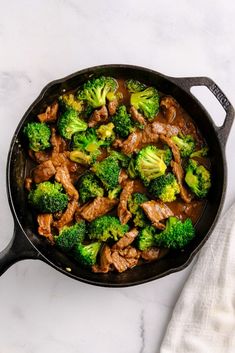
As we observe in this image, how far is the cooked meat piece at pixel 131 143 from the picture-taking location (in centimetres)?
344

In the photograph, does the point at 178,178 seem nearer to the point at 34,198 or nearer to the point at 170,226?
the point at 170,226

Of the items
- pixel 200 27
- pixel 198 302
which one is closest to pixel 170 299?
pixel 198 302

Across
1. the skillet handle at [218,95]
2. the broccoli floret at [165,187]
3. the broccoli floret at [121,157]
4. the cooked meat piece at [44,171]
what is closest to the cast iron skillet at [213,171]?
the skillet handle at [218,95]

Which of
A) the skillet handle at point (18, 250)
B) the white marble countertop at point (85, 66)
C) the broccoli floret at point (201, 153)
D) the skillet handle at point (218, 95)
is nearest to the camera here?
the skillet handle at point (18, 250)

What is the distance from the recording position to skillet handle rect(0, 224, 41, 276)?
319cm

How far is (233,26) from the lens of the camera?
3.77m

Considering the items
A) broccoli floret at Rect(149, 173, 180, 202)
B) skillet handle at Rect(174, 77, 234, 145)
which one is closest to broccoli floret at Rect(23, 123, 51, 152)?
broccoli floret at Rect(149, 173, 180, 202)

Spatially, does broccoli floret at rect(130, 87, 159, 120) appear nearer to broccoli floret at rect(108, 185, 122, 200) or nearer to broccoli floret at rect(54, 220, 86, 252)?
broccoli floret at rect(108, 185, 122, 200)

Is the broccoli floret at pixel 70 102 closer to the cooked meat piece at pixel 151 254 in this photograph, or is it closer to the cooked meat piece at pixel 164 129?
the cooked meat piece at pixel 164 129

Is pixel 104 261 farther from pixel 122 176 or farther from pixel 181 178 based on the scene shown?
pixel 181 178

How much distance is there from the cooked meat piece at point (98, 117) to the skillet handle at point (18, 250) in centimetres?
66

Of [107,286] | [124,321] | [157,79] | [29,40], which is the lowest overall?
[124,321]

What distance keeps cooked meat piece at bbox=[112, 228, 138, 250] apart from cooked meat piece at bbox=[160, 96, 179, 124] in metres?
0.61

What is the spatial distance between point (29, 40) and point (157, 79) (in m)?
0.74
